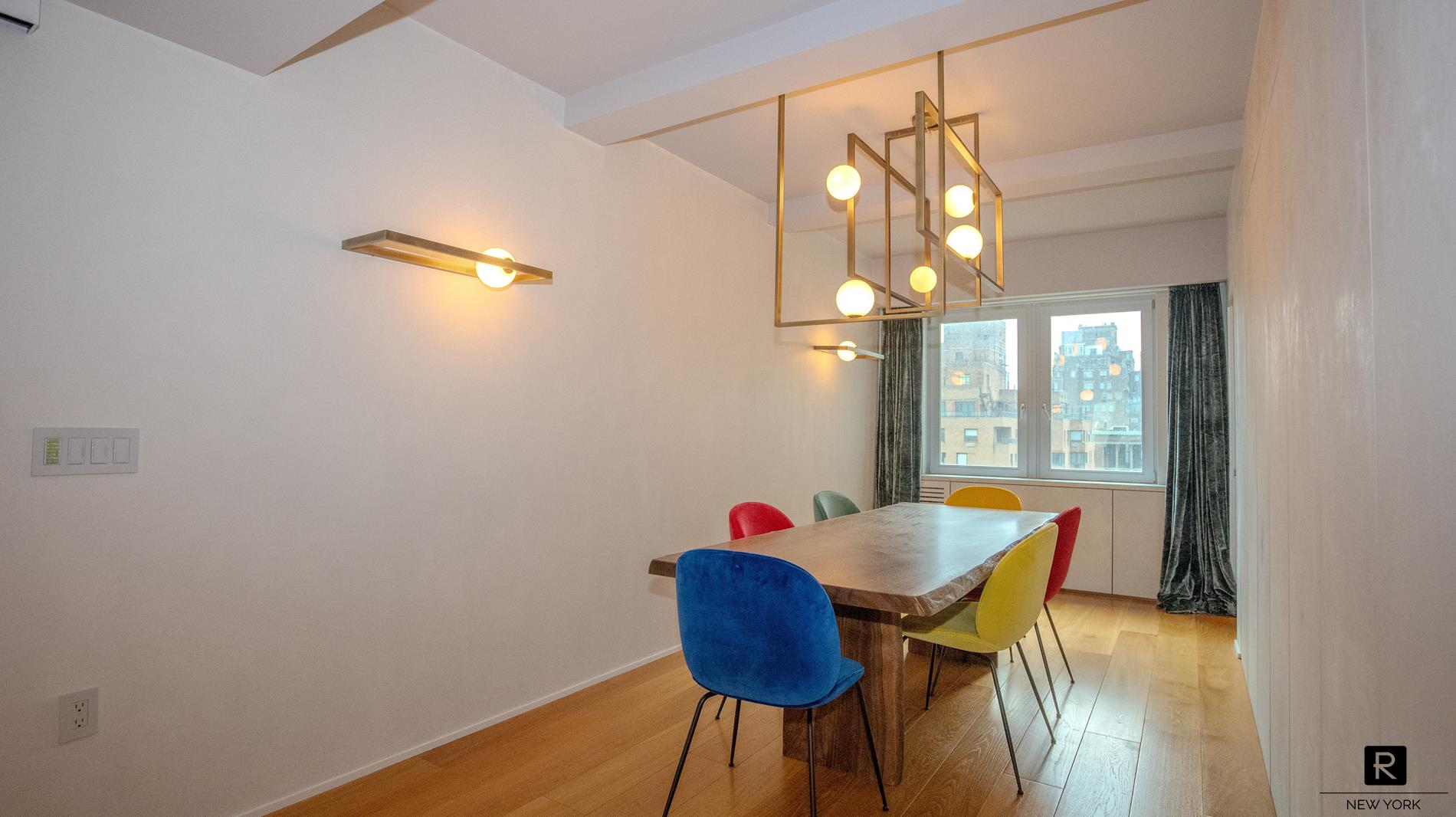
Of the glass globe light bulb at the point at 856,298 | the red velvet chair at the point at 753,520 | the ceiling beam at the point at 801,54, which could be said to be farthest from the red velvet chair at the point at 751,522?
the ceiling beam at the point at 801,54

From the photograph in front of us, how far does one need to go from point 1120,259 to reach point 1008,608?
4.02 m

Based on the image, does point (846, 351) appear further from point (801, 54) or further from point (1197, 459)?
point (801, 54)

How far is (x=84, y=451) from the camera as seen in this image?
6.42 feet

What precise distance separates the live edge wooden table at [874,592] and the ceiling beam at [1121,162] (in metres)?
2.10

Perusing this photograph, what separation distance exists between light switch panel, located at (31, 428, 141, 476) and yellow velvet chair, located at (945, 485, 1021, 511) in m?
3.90

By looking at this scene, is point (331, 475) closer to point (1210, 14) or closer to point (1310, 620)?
point (1310, 620)

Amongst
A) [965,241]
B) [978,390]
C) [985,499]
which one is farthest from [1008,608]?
[978,390]

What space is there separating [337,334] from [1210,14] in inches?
130

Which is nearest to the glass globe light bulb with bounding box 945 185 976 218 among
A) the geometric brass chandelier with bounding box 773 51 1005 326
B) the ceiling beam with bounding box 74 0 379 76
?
the geometric brass chandelier with bounding box 773 51 1005 326

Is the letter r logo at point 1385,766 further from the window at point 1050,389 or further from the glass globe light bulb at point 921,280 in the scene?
the window at point 1050,389

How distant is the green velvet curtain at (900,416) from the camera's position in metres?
6.27

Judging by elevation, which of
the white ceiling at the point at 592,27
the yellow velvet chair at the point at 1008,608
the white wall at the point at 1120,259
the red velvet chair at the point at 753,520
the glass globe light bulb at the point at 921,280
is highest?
the white ceiling at the point at 592,27

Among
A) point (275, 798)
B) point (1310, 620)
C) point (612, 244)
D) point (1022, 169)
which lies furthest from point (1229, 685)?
point (275, 798)

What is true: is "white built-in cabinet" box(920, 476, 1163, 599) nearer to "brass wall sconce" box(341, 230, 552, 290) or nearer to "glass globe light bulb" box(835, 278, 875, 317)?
"glass globe light bulb" box(835, 278, 875, 317)
